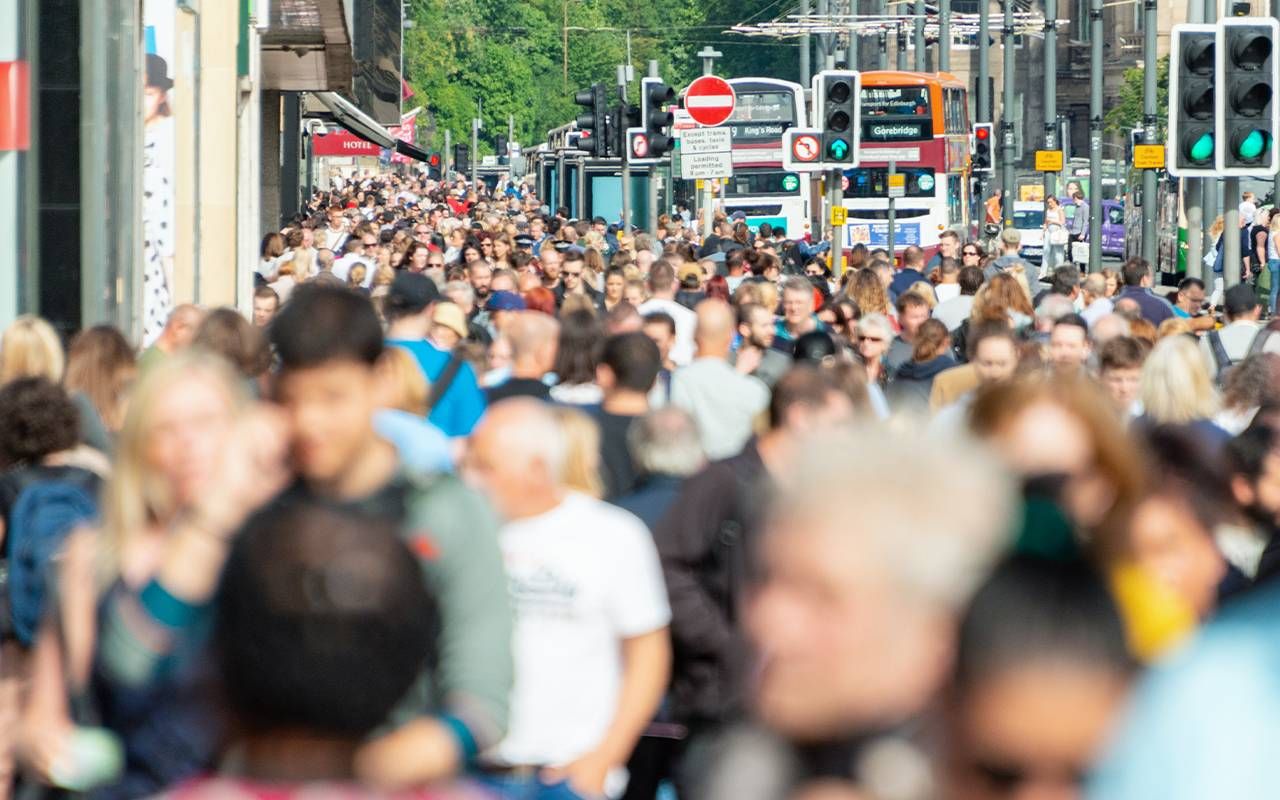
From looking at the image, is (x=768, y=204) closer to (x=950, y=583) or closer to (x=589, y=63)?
(x=950, y=583)

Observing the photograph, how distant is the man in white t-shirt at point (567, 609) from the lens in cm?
520

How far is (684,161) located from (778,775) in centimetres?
2342

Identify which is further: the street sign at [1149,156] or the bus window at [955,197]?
the bus window at [955,197]

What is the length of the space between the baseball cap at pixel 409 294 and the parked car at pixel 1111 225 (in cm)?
4726

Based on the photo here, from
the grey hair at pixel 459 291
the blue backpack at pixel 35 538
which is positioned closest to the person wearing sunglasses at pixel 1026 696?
the blue backpack at pixel 35 538

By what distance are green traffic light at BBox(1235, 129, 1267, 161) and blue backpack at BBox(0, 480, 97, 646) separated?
10.5 meters

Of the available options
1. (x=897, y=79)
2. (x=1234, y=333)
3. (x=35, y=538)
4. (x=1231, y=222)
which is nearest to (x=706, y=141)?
(x=1231, y=222)

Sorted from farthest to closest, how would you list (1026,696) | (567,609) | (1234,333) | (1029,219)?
(1029,219) → (1234,333) → (567,609) → (1026,696)

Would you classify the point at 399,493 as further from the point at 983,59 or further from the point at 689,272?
the point at 983,59

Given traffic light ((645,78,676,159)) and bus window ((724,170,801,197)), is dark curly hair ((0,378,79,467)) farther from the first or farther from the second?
bus window ((724,170,801,197))

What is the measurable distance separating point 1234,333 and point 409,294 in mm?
5132

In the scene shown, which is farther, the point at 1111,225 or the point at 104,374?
the point at 1111,225

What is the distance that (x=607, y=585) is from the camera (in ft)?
17.4

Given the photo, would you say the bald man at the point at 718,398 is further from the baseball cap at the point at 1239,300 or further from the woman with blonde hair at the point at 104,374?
the baseball cap at the point at 1239,300
